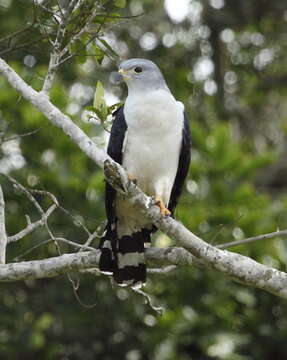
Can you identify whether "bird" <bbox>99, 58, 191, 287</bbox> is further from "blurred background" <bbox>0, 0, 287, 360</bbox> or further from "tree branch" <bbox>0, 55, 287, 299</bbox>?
"blurred background" <bbox>0, 0, 287, 360</bbox>

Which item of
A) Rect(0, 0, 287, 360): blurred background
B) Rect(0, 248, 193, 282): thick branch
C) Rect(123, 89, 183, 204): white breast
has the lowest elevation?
Rect(0, 0, 287, 360): blurred background

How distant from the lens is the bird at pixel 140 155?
4641 millimetres

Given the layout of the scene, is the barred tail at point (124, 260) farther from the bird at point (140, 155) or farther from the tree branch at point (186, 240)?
the tree branch at point (186, 240)

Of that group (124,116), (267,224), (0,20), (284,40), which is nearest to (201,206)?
(267,224)

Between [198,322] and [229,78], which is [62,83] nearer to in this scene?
[229,78]

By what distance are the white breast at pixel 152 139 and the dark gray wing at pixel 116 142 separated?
0.03 m

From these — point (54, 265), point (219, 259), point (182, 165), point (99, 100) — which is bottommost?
point (54, 265)

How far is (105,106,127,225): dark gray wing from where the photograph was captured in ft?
15.4

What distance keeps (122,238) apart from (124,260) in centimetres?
33

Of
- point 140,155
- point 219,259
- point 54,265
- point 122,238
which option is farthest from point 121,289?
point 219,259

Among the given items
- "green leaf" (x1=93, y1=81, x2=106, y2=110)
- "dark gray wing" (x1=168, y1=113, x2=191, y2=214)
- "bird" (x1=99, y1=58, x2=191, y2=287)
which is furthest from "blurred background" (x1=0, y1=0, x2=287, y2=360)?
"green leaf" (x1=93, y1=81, x2=106, y2=110)

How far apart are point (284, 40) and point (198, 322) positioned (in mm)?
4134

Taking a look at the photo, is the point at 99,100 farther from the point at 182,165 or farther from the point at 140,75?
the point at 182,165

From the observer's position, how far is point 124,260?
464 cm
